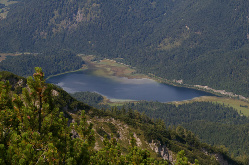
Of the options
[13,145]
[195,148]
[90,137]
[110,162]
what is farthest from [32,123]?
[195,148]

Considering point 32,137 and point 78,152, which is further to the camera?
point 78,152

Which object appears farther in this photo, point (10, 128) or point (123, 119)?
point (123, 119)

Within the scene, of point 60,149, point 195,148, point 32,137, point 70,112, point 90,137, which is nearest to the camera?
point 32,137

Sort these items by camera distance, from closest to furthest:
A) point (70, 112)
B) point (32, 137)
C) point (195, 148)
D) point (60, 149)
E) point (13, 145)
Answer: point (13, 145)
point (32, 137)
point (60, 149)
point (70, 112)
point (195, 148)

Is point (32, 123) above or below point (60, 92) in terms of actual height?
above

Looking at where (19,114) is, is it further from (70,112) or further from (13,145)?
(70,112)

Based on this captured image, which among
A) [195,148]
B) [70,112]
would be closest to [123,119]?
[70,112]

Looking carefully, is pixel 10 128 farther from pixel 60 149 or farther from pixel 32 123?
pixel 60 149

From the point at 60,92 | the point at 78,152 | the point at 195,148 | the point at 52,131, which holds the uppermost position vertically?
the point at 52,131

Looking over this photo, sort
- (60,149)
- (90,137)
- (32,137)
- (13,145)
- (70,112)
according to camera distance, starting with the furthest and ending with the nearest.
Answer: (70,112), (90,137), (60,149), (32,137), (13,145)
